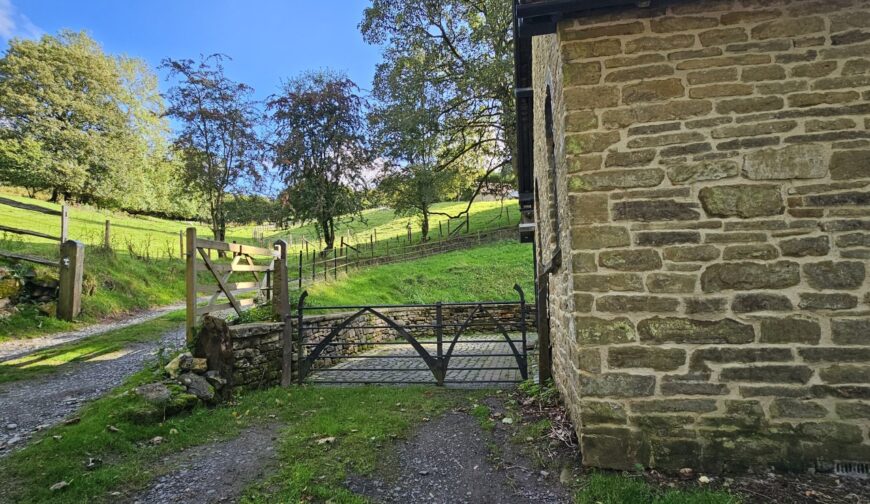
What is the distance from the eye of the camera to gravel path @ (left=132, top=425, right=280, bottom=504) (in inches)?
125

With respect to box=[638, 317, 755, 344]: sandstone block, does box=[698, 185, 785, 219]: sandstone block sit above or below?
above

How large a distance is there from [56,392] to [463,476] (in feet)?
16.1

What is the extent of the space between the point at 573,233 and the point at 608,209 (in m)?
0.33

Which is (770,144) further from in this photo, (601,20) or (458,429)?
(458,429)

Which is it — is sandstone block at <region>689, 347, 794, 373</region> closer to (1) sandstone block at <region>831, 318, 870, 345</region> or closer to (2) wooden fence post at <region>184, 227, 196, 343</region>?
(1) sandstone block at <region>831, 318, 870, 345</region>

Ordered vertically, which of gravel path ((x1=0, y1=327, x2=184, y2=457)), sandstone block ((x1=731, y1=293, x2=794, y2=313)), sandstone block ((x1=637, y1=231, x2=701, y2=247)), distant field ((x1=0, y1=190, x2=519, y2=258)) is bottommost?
gravel path ((x1=0, y1=327, x2=184, y2=457))

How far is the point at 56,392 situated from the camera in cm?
499

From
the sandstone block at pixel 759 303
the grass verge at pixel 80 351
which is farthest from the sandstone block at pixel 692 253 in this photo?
the grass verge at pixel 80 351

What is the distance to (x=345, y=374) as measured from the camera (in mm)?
7551

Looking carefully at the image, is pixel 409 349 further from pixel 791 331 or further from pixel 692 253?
pixel 791 331

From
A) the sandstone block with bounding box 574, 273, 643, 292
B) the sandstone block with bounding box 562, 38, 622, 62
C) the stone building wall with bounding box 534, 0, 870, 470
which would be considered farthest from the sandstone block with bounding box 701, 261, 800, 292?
the sandstone block with bounding box 562, 38, 622, 62

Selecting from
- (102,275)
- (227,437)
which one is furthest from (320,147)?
(227,437)

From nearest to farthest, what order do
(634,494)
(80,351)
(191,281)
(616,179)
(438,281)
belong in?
(634,494), (616,179), (191,281), (80,351), (438,281)

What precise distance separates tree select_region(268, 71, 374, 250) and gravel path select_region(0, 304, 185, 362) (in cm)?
968
